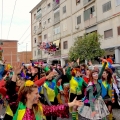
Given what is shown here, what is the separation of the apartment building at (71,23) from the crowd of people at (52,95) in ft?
58.1

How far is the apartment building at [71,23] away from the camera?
2461cm

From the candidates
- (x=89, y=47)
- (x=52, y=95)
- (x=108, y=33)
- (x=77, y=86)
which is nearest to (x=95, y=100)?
(x=52, y=95)

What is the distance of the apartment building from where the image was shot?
80.7ft

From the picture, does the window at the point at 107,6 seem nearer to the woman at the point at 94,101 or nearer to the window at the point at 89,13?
the window at the point at 89,13

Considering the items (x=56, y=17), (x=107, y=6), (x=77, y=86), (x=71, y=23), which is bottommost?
(x=77, y=86)

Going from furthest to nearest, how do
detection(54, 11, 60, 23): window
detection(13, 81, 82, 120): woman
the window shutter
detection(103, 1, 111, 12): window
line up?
detection(54, 11, 60, 23): window, the window shutter, detection(103, 1, 111, 12): window, detection(13, 81, 82, 120): woman

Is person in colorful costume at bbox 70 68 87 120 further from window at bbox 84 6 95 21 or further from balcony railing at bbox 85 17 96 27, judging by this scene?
window at bbox 84 6 95 21

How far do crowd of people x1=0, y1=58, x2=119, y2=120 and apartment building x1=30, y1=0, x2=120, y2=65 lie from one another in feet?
58.1

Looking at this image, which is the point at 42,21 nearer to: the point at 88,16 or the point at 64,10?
the point at 64,10

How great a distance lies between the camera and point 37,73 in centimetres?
616

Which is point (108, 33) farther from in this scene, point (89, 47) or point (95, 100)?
point (95, 100)

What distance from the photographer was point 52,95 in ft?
19.3

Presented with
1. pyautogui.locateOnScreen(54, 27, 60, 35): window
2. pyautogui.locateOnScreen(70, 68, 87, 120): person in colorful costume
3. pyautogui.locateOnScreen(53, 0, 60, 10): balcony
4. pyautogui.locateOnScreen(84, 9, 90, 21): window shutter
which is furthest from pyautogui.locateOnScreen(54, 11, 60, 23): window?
pyautogui.locateOnScreen(70, 68, 87, 120): person in colorful costume

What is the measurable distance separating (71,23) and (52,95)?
28.7 meters
